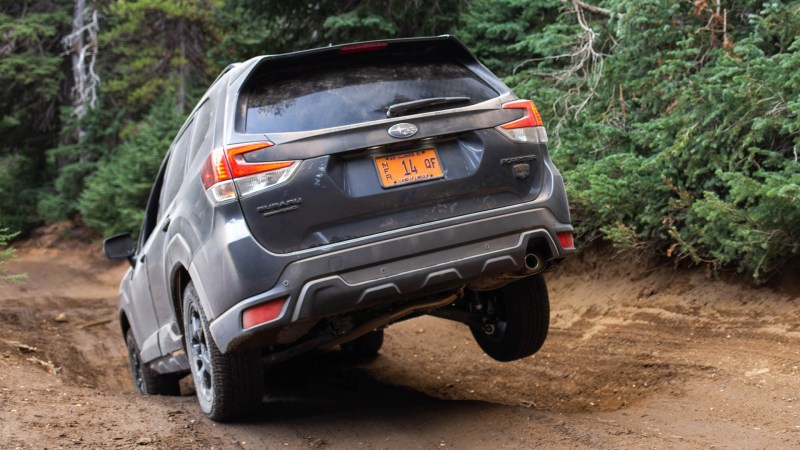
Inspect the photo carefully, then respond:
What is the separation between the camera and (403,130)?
450 centimetres

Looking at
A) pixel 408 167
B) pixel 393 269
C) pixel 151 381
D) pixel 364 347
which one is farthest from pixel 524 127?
pixel 151 381

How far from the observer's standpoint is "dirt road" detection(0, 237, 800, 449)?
15.5 ft

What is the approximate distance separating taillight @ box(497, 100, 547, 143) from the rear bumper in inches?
16.8

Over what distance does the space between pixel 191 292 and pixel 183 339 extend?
2.22 feet

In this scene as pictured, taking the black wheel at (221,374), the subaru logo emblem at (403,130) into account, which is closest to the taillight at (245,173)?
the subaru logo emblem at (403,130)

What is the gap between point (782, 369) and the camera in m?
5.48

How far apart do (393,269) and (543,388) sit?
2.51 m

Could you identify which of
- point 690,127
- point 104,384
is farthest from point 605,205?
point 104,384

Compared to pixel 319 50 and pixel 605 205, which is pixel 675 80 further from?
pixel 319 50

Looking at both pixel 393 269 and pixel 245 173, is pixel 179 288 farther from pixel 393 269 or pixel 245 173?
pixel 393 269

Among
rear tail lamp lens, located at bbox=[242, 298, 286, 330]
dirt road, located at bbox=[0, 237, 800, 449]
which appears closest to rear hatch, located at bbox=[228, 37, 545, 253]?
rear tail lamp lens, located at bbox=[242, 298, 286, 330]

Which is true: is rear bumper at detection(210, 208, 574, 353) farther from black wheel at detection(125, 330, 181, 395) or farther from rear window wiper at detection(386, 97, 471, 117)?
black wheel at detection(125, 330, 181, 395)

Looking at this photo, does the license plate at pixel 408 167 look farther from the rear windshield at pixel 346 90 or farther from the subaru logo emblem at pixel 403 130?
the rear windshield at pixel 346 90

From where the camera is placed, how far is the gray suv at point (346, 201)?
14.2ft
